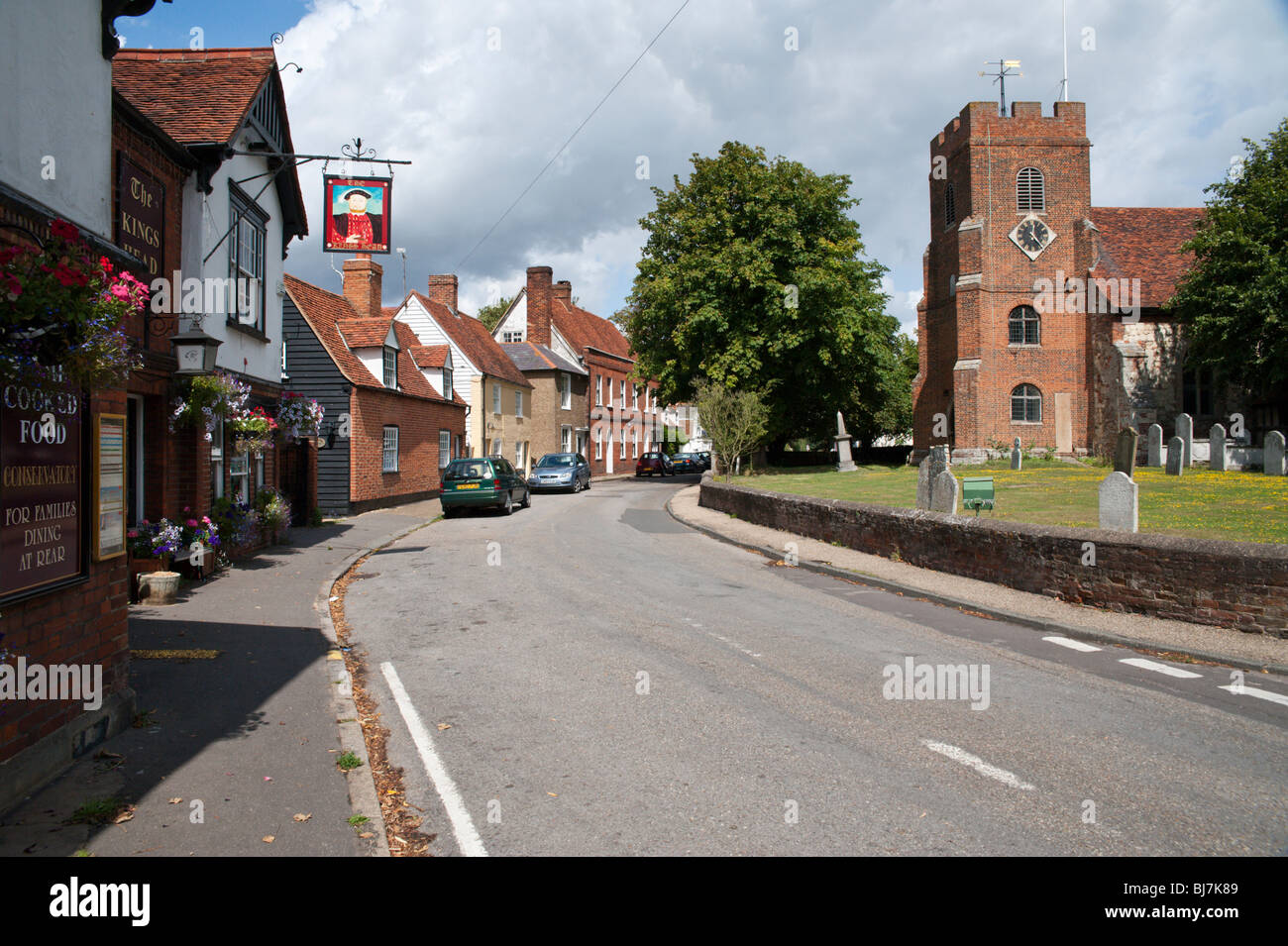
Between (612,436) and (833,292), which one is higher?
(833,292)

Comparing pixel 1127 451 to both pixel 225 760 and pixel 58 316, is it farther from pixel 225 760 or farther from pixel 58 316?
pixel 58 316

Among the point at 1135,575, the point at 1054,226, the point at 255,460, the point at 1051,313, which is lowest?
the point at 1135,575

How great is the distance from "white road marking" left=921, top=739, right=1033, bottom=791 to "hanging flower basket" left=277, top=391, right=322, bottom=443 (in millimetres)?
12817

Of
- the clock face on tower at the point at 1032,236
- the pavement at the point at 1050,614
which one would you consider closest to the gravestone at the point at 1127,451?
the pavement at the point at 1050,614

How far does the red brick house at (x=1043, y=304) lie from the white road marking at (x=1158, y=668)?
89.4ft

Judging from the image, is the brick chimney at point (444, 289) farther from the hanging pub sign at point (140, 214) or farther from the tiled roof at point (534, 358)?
the hanging pub sign at point (140, 214)

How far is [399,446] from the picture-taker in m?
26.1

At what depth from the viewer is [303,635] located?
28.0 feet

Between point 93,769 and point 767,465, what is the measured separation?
137 ft

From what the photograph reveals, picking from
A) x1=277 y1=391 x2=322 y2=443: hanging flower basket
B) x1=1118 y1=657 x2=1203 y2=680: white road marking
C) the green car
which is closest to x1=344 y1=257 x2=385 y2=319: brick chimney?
the green car

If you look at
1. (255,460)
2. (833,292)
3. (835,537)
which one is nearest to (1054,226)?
(833,292)

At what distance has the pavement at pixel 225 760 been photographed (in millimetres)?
3865

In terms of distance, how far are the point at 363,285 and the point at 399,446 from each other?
6.13 m
